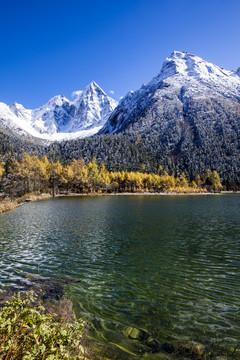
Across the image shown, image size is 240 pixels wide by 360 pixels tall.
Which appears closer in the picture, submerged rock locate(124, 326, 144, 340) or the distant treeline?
submerged rock locate(124, 326, 144, 340)

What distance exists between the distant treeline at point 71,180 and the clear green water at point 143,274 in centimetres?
6340

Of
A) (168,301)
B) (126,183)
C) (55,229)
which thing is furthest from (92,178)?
(168,301)

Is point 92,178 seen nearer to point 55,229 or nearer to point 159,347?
point 55,229

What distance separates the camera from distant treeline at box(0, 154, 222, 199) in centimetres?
10756

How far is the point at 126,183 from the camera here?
491 feet

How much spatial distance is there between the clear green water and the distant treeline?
63405 millimetres

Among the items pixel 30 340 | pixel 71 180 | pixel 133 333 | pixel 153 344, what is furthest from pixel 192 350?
pixel 71 180

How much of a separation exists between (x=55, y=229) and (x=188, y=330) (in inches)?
885

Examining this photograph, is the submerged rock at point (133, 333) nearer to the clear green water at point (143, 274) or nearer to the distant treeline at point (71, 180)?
the clear green water at point (143, 274)

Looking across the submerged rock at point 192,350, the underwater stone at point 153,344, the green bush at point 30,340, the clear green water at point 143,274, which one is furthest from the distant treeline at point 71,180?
the green bush at point 30,340

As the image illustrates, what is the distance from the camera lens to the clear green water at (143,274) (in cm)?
843

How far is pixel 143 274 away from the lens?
13570 millimetres

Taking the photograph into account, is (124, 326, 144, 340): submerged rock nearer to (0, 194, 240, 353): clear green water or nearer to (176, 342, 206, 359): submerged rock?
(0, 194, 240, 353): clear green water

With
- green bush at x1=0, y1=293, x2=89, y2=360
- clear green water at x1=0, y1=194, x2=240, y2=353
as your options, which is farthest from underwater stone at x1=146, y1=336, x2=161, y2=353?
green bush at x1=0, y1=293, x2=89, y2=360
